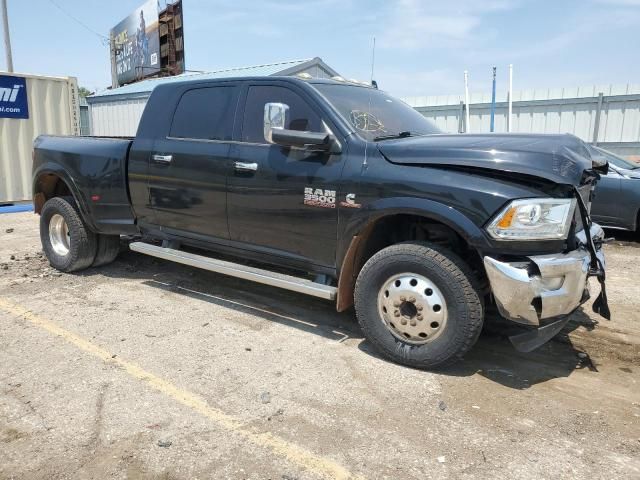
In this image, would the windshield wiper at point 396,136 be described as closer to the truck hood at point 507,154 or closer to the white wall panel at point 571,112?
the truck hood at point 507,154

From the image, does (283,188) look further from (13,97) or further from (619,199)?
Result: (13,97)

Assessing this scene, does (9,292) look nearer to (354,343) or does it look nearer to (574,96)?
(354,343)

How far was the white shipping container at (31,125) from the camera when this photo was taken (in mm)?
10984

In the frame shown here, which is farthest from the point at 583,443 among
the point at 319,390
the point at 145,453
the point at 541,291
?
the point at 145,453

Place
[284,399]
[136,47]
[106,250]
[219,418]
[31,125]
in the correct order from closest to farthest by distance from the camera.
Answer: [219,418]
[284,399]
[106,250]
[31,125]
[136,47]

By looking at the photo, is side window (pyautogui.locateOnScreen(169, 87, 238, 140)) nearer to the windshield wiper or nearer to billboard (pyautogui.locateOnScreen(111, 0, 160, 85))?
the windshield wiper

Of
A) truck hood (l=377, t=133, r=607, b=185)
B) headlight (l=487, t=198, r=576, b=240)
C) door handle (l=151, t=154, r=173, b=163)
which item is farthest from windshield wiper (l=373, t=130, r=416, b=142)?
door handle (l=151, t=154, r=173, b=163)

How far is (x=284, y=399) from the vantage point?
3.29 metres

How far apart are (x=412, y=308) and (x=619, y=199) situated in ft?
19.4

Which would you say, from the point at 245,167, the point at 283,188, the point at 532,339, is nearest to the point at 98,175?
the point at 245,167

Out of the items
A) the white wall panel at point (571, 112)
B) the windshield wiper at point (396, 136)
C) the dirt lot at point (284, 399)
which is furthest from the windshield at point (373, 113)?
the white wall panel at point (571, 112)

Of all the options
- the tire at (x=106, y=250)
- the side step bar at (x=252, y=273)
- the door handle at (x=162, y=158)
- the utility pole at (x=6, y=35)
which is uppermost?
the utility pole at (x=6, y=35)

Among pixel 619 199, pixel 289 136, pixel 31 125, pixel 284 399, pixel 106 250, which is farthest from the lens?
pixel 31 125

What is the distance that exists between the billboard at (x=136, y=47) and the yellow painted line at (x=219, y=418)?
1161 inches
